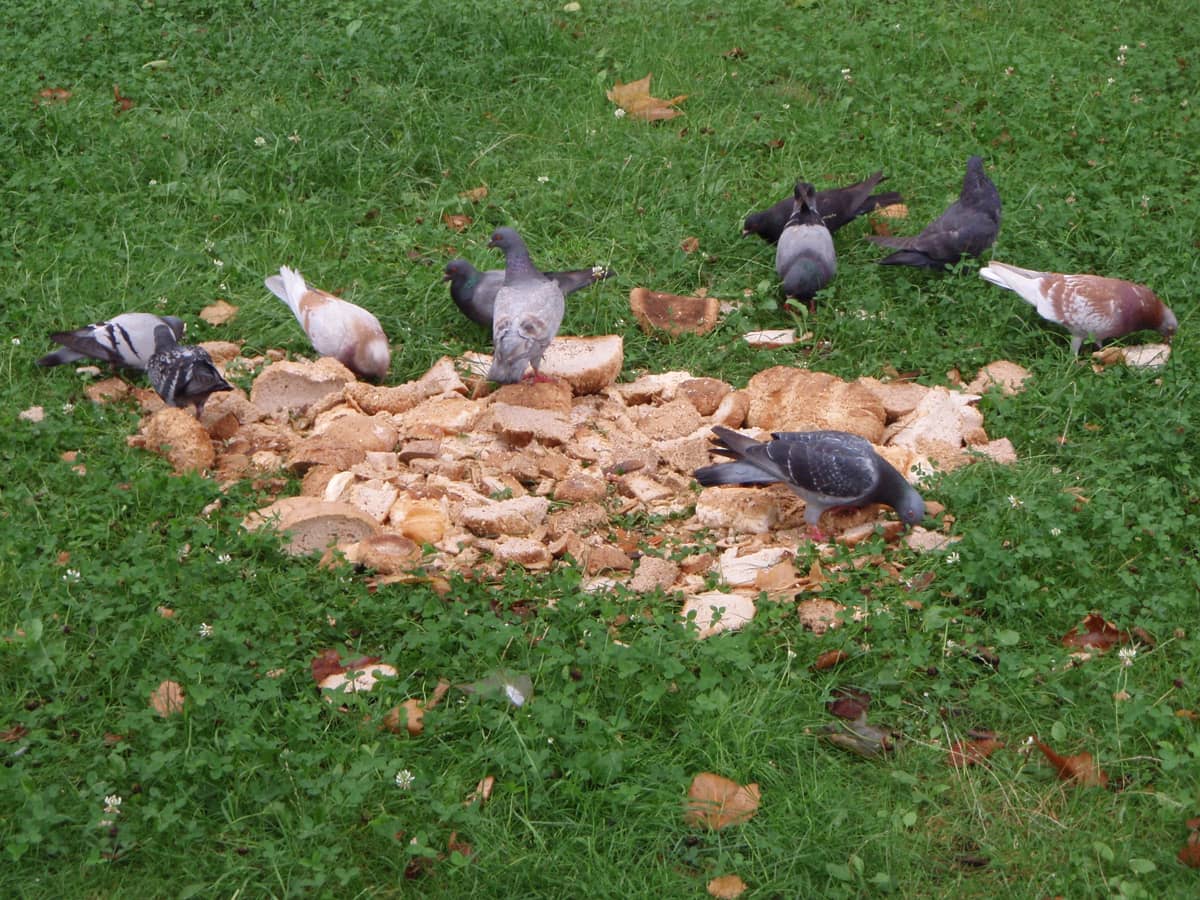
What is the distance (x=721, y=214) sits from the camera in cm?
739

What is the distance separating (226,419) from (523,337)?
1.36m

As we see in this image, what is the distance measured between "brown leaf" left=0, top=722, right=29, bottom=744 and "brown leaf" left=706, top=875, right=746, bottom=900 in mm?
2059

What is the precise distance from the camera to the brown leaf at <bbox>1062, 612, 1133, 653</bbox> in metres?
4.30

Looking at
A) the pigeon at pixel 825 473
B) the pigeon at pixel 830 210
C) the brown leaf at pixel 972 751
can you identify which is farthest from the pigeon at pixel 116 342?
the brown leaf at pixel 972 751

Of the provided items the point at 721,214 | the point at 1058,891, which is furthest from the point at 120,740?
the point at 721,214

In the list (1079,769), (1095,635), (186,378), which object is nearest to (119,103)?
(186,378)

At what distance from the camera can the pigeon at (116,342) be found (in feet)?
19.7

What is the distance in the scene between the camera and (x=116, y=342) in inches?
236

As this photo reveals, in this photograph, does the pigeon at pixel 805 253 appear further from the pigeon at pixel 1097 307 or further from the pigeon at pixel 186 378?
the pigeon at pixel 186 378

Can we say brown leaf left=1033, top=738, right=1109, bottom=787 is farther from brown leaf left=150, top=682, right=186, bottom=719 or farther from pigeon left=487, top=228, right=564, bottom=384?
pigeon left=487, top=228, right=564, bottom=384

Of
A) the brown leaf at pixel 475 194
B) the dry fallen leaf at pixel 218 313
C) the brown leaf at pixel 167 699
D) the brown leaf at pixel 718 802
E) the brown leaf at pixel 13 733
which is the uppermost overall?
the brown leaf at pixel 167 699

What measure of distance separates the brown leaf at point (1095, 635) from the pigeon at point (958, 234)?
2.78 metres

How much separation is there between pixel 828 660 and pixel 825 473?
0.89 meters

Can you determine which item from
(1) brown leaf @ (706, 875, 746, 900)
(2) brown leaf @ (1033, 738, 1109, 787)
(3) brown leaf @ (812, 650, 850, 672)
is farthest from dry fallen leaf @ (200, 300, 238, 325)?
(2) brown leaf @ (1033, 738, 1109, 787)
